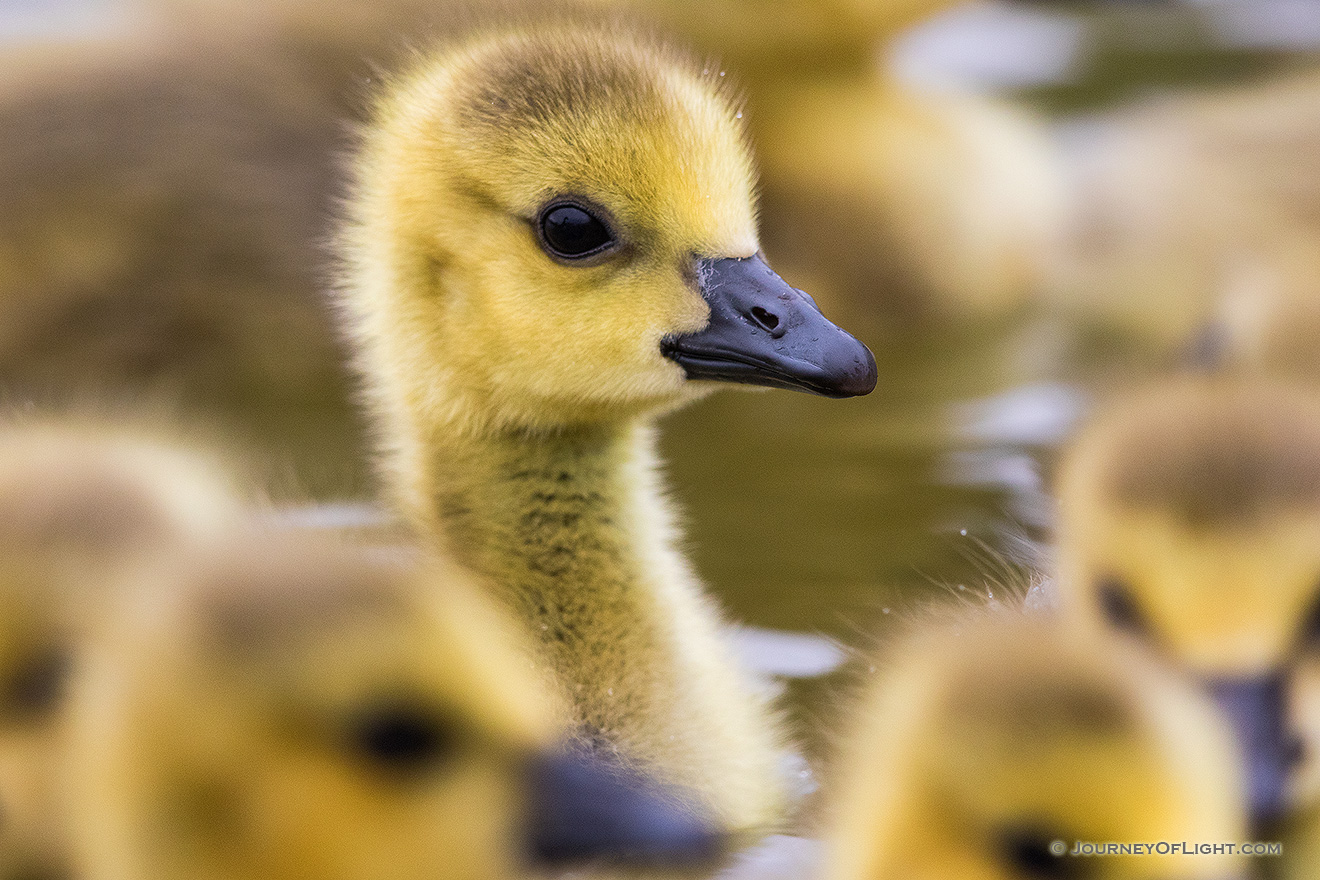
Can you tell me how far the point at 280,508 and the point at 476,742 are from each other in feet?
2.59

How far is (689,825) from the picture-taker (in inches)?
73.7

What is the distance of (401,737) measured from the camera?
5.50 ft

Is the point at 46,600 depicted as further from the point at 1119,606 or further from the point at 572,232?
the point at 1119,606

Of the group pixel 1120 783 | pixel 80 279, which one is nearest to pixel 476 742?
pixel 1120 783

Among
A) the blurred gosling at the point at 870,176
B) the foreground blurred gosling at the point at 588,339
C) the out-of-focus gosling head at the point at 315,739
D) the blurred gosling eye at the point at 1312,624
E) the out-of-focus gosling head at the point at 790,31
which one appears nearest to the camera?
the out-of-focus gosling head at the point at 315,739

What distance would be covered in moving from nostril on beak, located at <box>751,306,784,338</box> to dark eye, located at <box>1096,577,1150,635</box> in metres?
0.42

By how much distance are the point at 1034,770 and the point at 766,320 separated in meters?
0.75

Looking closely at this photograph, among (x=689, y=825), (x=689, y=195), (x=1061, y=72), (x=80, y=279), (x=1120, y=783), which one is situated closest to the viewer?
(x=1120, y=783)

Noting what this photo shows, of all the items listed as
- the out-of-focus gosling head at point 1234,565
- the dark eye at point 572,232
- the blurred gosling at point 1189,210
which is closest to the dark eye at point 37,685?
the dark eye at point 572,232

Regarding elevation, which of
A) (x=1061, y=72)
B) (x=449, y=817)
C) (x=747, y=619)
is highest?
(x=1061, y=72)

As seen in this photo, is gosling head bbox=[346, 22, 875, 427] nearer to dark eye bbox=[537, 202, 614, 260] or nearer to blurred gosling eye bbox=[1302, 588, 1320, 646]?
dark eye bbox=[537, 202, 614, 260]

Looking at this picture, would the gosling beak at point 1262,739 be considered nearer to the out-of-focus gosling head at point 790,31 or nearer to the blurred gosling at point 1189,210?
the blurred gosling at point 1189,210

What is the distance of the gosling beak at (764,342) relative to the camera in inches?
87.3

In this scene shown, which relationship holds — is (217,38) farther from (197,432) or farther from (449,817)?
(449,817)
